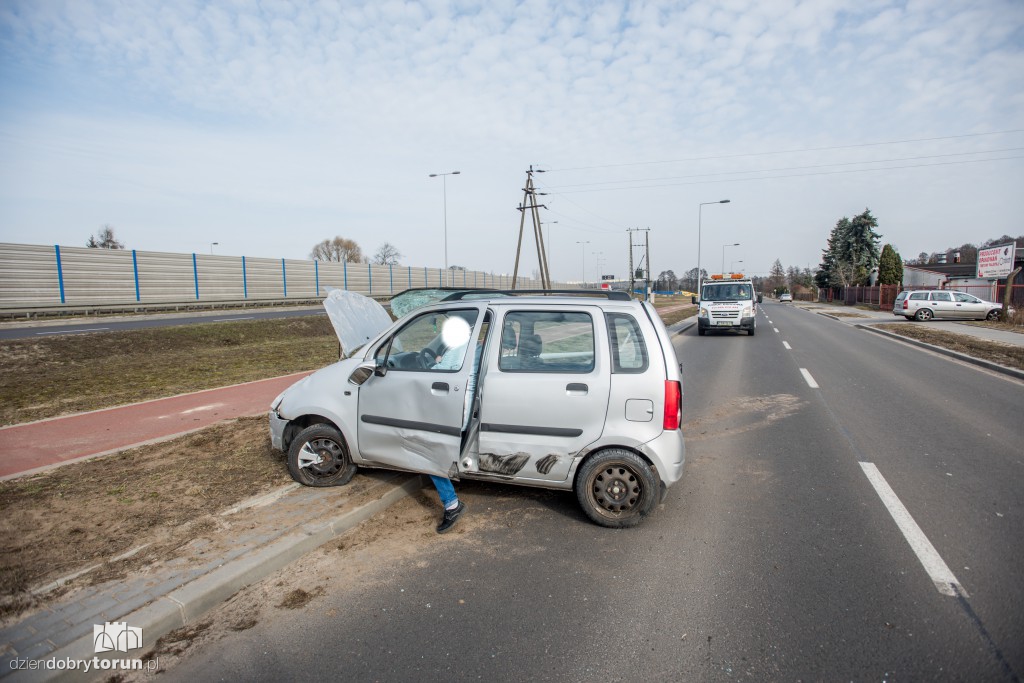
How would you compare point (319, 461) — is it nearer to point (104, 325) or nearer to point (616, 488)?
point (616, 488)

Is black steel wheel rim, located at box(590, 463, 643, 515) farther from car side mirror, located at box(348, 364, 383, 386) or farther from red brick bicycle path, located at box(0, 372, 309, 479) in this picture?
red brick bicycle path, located at box(0, 372, 309, 479)

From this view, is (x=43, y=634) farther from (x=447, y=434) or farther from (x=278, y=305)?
(x=278, y=305)

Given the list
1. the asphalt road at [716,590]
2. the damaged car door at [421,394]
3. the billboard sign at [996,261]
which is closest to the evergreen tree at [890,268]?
the billboard sign at [996,261]

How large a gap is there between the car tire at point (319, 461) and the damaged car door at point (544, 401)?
4.30 ft

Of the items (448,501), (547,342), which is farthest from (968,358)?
(448,501)

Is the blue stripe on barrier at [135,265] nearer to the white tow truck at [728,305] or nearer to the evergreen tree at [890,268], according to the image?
the white tow truck at [728,305]

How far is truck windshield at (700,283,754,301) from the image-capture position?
65.6 ft

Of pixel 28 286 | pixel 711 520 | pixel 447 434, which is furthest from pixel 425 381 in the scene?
pixel 28 286

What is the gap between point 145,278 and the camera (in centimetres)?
2692

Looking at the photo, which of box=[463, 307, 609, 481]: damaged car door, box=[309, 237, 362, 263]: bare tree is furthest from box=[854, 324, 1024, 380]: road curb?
box=[309, 237, 362, 263]: bare tree

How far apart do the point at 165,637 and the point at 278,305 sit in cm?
3377

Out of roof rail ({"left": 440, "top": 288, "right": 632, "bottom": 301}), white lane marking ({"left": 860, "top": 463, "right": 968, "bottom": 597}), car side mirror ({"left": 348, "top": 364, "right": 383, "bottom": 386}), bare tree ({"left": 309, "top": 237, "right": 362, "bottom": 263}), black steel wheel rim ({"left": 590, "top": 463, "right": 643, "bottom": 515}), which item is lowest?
white lane marking ({"left": 860, "top": 463, "right": 968, "bottom": 597})

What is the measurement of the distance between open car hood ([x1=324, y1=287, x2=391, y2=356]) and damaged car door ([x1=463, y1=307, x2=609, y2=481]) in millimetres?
1489

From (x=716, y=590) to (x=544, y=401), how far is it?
5.45 feet
